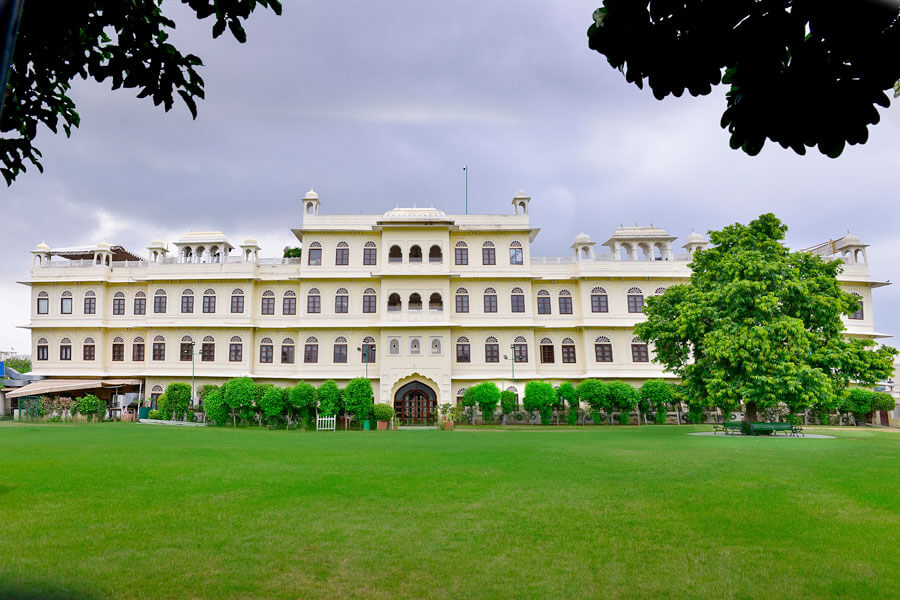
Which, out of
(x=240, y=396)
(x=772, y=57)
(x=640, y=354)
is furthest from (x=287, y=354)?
(x=772, y=57)

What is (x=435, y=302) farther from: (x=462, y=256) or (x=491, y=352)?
(x=491, y=352)

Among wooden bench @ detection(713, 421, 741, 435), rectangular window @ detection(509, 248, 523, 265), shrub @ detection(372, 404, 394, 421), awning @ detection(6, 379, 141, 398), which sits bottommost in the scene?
wooden bench @ detection(713, 421, 741, 435)

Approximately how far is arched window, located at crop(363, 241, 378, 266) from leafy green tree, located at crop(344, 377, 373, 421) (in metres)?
7.25

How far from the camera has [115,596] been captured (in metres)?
4.71

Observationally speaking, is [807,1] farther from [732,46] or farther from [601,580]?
[601,580]

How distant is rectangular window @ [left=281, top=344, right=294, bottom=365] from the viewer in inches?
1291

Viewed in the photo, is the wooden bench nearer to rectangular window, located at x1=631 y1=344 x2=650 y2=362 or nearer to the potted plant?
rectangular window, located at x1=631 y1=344 x2=650 y2=362

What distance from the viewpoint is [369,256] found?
1299 inches

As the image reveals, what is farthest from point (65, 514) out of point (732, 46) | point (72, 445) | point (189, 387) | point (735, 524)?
point (189, 387)

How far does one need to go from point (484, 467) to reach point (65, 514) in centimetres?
708

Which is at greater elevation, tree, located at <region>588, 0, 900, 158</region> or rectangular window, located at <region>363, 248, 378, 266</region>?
rectangular window, located at <region>363, 248, 378, 266</region>

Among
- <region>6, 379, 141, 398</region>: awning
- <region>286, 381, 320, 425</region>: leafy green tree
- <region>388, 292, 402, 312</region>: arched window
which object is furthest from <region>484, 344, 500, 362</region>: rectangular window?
<region>6, 379, 141, 398</region>: awning

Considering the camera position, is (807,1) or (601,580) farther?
(601,580)

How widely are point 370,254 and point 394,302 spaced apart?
2862mm
